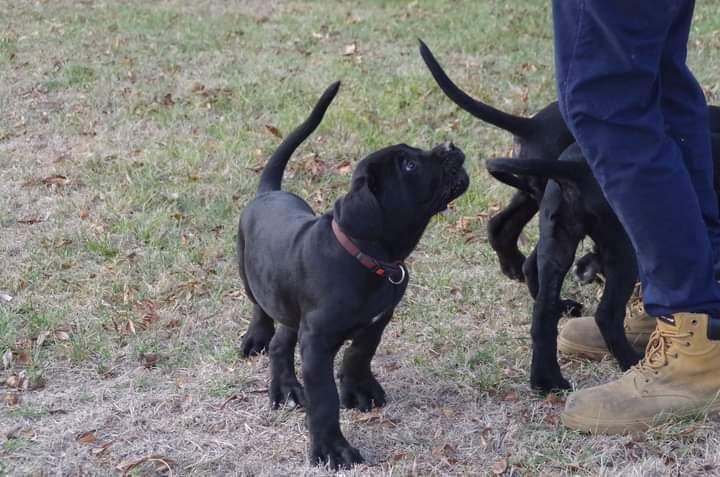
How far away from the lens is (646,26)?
9.22 feet

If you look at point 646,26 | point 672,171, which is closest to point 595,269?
point 672,171

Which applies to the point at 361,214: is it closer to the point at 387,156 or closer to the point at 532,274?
the point at 387,156

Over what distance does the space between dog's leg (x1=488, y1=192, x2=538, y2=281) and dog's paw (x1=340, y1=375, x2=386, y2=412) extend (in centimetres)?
120

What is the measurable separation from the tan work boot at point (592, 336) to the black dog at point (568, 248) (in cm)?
17

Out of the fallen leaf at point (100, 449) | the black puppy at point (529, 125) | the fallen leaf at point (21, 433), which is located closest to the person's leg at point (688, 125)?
the black puppy at point (529, 125)

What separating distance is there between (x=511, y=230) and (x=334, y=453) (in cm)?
168

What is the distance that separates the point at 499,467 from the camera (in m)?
3.08

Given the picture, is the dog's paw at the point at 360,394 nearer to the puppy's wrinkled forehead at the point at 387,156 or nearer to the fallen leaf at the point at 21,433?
the puppy's wrinkled forehead at the point at 387,156

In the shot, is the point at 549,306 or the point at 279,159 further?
the point at 279,159

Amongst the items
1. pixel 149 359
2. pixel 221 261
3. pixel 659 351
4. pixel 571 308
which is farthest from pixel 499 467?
pixel 221 261

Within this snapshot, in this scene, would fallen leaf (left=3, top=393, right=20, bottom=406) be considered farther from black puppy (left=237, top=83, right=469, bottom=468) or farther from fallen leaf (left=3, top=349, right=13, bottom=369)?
black puppy (left=237, top=83, right=469, bottom=468)

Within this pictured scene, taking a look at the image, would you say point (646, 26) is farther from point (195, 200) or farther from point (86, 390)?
point (195, 200)

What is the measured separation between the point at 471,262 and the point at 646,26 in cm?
227

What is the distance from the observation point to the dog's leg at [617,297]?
11.4 ft
